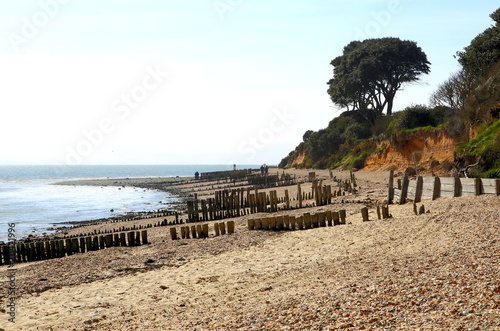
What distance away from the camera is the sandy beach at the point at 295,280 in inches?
283

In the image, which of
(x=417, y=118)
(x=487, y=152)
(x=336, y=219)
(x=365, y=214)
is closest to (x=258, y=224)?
(x=336, y=219)

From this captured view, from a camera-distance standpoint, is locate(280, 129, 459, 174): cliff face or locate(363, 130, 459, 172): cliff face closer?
locate(280, 129, 459, 174): cliff face

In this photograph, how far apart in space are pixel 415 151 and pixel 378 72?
2113cm

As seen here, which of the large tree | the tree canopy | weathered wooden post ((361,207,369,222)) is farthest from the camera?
the large tree

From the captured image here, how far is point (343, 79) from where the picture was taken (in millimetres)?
63938

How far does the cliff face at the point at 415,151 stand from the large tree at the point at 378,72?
45.5 ft

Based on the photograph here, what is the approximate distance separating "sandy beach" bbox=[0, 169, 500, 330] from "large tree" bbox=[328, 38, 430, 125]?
148 ft

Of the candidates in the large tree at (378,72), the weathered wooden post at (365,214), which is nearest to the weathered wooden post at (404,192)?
the weathered wooden post at (365,214)

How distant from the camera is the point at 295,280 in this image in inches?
405

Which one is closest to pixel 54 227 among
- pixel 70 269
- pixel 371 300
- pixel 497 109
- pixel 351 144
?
pixel 70 269

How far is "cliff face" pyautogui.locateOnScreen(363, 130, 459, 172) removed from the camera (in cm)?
3731

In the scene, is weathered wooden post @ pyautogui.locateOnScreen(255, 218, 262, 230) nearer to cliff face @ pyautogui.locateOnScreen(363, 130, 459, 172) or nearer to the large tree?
cliff face @ pyautogui.locateOnScreen(363, 130, 459, 172)

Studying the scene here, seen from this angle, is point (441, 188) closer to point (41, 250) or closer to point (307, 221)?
point (307, 221)

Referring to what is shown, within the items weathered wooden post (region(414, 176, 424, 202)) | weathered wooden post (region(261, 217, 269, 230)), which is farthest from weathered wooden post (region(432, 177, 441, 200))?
weathered wooden post (region(261, 217, 269, 230))
